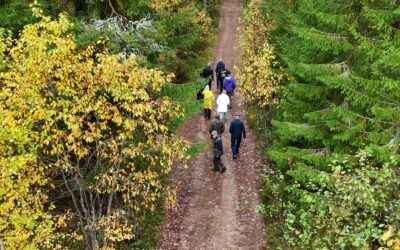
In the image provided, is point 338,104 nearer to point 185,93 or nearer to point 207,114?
point 185,93

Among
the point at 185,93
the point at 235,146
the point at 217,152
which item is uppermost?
the point at 185,93

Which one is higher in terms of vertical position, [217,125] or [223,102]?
[223,102]

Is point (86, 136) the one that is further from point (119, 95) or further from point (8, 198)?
point (8, 198)

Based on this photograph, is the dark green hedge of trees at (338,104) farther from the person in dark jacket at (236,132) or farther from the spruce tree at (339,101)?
the person in dark jacket at (236,132)

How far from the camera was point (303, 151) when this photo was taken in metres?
14.6

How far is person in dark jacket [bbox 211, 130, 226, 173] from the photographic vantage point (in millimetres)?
17766

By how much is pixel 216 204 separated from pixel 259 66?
661 centimetres

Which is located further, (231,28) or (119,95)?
(231,28)

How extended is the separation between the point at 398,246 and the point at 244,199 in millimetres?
11254

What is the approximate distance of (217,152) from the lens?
18.1 m

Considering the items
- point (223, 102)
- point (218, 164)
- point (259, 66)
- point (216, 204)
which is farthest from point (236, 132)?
point (216, 204)

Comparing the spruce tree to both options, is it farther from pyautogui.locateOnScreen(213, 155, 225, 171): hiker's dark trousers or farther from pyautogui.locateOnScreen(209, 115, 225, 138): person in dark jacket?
pyautogui.locateOnScreen(213, 155, 225, 171): hiker's dark trousers

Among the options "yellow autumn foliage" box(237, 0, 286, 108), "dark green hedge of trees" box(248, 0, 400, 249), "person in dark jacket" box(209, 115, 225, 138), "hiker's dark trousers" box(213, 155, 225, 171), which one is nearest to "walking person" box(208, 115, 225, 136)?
"person in dark jacket" box(209, 115, 225, 138)

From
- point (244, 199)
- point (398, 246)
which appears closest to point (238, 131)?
point (244, 199)
